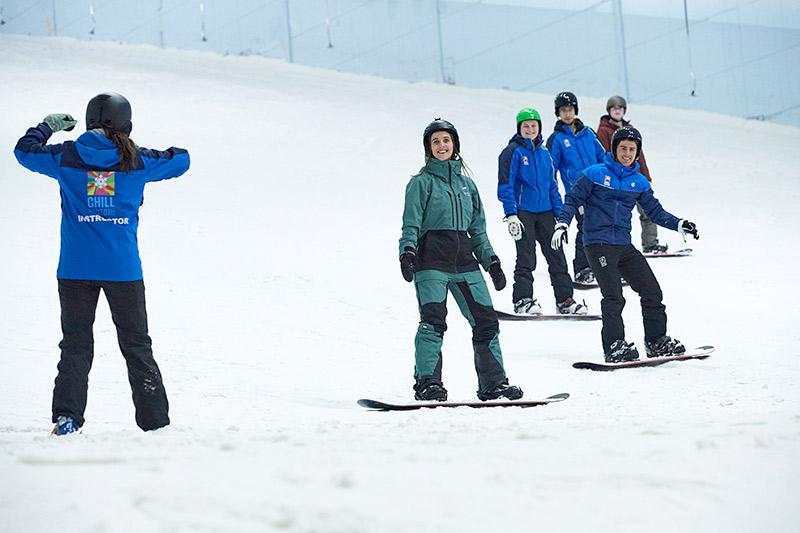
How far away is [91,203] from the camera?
462cm

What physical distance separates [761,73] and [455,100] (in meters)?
5.92

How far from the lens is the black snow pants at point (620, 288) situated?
23.0ft

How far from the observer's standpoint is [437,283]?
564cm

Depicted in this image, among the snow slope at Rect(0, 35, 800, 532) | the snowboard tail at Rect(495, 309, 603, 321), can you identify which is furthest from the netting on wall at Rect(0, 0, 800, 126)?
the snowboard tail at Rect(495, 309, 603, 321)

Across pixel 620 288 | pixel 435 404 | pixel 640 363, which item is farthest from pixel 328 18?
pixel 435 404

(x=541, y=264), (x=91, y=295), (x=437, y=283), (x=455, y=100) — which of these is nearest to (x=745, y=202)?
(x=541, y=264)

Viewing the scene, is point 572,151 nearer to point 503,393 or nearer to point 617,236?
point 617,236

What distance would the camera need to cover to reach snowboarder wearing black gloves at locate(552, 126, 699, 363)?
23.1 ft

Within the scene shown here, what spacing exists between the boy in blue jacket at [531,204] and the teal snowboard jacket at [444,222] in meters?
2.70

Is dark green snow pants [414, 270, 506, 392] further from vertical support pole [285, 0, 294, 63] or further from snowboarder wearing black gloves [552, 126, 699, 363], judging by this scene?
vertical support pole [285, 0, 294, 63]

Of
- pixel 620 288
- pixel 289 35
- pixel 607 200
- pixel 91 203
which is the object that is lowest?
pixel 620 288

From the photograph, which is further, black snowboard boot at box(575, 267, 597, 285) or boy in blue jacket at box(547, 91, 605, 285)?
black snowboard boot at box(575, 267, 597, 285)

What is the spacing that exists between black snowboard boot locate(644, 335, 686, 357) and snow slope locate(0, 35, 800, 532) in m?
0.13

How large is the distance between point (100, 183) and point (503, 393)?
88.7 inches
